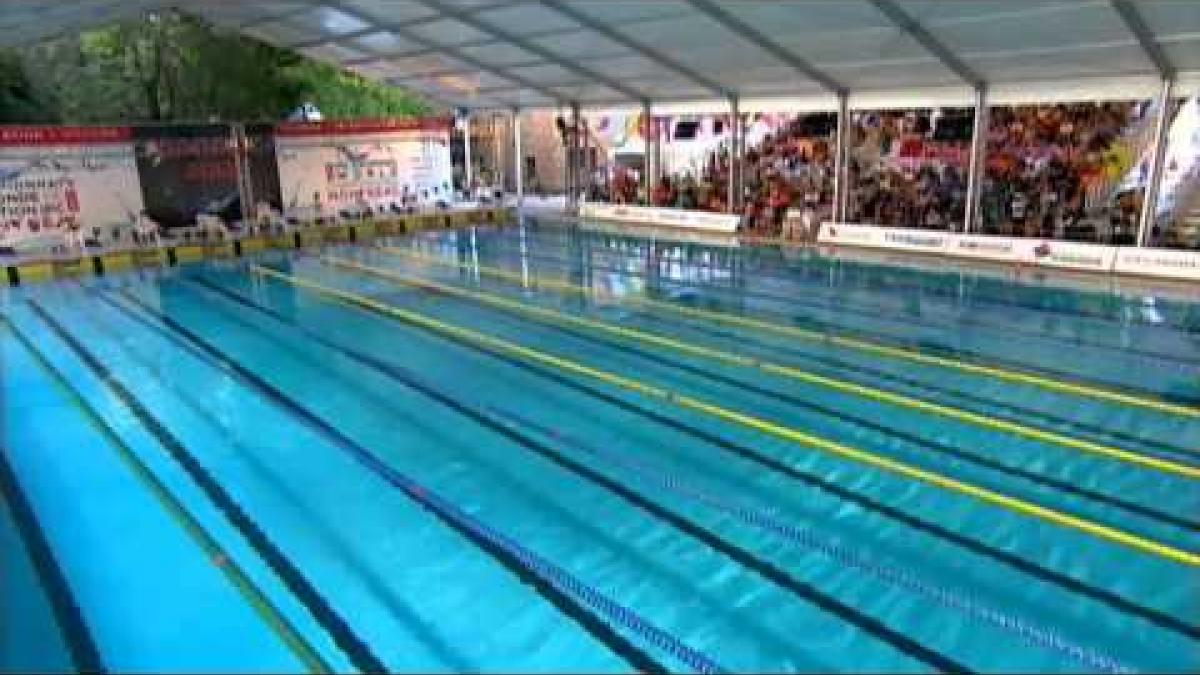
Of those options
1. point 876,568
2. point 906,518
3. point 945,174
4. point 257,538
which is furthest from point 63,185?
point 945,174

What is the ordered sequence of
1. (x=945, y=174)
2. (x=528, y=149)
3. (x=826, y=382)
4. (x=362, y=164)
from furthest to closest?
1. (x=528, y=149)
2. (x=362, y=164)
3. (x=945, y=174)
4. (x=826, y=382)

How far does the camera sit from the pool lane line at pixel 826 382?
5296 mm

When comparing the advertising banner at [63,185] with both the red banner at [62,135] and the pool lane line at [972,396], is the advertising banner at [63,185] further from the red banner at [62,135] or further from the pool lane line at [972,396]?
the pool lane line at [972,396]

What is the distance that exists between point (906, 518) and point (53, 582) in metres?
4.38

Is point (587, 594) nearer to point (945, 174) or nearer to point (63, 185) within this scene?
point (63, 185)

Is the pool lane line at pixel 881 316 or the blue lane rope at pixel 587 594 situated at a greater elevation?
the pool lane line at pixel 881 316

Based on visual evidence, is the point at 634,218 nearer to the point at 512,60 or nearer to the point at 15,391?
the point at 512,60

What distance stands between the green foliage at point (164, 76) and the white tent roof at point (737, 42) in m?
4.40

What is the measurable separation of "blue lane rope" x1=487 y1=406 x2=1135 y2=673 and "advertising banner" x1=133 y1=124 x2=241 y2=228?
448 inches

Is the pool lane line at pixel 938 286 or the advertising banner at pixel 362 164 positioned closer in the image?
the pool lane line at pixel 938 286

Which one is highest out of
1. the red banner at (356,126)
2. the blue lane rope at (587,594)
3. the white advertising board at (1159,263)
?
the red banner at (356,126)

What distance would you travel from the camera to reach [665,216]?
1680cm

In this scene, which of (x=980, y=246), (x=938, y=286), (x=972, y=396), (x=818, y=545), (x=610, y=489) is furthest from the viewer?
(x=980, y=246)

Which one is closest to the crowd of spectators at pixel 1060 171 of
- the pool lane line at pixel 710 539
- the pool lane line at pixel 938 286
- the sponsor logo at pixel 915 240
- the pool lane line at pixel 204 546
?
the sponsor logo at pixel 915 240
